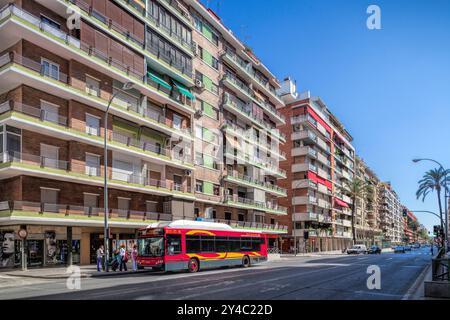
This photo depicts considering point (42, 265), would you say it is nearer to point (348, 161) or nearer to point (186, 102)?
point (186, 102)

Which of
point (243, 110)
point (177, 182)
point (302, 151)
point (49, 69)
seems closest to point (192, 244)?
point (49, 69)

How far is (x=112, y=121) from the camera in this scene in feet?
109

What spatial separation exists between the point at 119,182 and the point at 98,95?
6.86 m

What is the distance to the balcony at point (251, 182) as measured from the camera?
48.0 meters

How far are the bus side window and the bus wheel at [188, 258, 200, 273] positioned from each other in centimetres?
125

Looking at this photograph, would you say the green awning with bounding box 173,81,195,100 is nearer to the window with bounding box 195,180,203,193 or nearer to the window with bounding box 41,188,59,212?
the window with bounding box 195,180,203,193

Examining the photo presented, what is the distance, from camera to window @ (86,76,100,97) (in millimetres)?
31156

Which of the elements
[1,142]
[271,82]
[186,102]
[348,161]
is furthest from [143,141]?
[348,161]

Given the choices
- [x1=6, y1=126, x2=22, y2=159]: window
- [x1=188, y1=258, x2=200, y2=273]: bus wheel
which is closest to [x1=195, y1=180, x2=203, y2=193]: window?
[x1=188, y1=258, x2=200, y2=273]: bus wheel

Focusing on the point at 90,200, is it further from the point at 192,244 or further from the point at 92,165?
the point at 192,244

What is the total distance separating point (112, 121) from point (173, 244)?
14.3m

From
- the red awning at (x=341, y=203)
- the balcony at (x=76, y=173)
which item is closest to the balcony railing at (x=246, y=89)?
the balcony at (x=76, y=173)

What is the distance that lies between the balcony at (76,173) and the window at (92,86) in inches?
219

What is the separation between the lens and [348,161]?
4018 inches
